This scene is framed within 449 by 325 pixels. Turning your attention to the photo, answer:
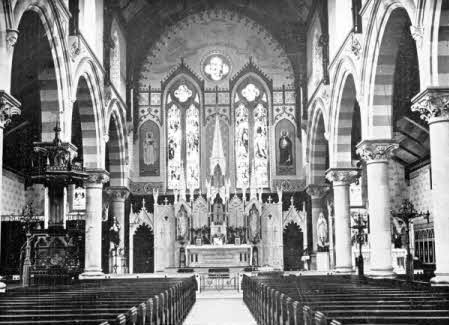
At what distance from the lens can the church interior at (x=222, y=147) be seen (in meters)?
16.8

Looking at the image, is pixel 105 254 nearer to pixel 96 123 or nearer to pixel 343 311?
pixel 96 123

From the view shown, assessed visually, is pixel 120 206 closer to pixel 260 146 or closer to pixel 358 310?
pixel 260 146

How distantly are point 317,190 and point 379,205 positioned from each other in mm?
11096

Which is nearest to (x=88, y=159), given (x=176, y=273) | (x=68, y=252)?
(x=176, y=273)

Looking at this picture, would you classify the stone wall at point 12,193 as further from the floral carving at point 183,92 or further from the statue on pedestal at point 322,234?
the statue on pedestal at point 322,234

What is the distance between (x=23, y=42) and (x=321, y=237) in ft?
48.3

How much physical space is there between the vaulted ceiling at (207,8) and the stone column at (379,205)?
13757 mm

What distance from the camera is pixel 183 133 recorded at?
1299 inches

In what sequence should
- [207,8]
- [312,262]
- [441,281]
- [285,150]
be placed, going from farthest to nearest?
[207,8], [285,150], [312,262], [441,281]

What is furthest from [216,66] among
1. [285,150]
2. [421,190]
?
[421,190]

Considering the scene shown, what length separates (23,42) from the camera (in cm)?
1956

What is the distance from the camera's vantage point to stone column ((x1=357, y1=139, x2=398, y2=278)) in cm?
1848

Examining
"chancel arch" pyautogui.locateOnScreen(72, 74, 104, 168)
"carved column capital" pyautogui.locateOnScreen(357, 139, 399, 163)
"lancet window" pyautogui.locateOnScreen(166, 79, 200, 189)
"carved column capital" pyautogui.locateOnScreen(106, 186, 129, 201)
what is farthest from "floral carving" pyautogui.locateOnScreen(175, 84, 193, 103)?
"carved column capital" pyautogui.locateOnScreen(357, 139, 399, 163)

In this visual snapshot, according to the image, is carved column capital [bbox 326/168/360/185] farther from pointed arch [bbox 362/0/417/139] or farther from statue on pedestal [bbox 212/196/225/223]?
statue on pedestal [bbox 212/196/225/223]
